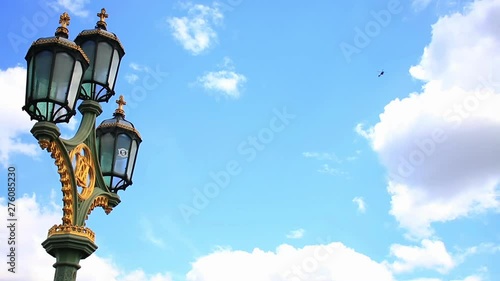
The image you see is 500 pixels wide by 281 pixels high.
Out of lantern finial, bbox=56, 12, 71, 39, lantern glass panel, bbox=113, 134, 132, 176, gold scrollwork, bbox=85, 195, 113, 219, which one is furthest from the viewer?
lantern glass panel, bbox=113, 134, 132, 176

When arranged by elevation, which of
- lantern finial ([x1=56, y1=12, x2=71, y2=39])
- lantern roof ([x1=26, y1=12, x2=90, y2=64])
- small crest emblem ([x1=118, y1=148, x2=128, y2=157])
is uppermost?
lantern finial ([x1=56, y1=12, x2=71, y2=39])

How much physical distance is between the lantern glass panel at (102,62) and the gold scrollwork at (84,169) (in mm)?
1088

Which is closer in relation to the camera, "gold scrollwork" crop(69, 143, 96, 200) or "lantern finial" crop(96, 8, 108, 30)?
"gold scrollwork" crop(69, 143, 96, 200)

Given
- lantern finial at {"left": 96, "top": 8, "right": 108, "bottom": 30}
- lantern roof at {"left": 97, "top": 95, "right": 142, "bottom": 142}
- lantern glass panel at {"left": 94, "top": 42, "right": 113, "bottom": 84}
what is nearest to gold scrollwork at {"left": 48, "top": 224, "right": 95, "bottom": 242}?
lantern roof at {"left": 97, "top": 95, "right": 142, "bottom": 142}

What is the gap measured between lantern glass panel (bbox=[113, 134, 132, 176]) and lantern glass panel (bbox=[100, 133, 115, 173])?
0.09m

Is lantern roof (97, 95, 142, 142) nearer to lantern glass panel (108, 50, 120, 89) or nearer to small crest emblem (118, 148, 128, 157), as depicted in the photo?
small crest emblem (118, 148, 128, 157)

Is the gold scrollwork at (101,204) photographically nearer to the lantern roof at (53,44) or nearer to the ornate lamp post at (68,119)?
the ornate lamp post at (68,119)

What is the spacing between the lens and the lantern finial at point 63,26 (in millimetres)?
6972

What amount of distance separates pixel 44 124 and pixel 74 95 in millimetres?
517

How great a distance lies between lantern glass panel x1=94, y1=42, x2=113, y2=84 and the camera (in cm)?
788

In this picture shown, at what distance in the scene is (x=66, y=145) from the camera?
6777mm

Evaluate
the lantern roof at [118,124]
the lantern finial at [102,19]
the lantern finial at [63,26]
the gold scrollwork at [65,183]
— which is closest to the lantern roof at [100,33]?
the lantern finial at [102,19]

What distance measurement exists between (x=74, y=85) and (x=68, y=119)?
1.29ft

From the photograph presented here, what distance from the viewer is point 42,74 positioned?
6523 millimetres
